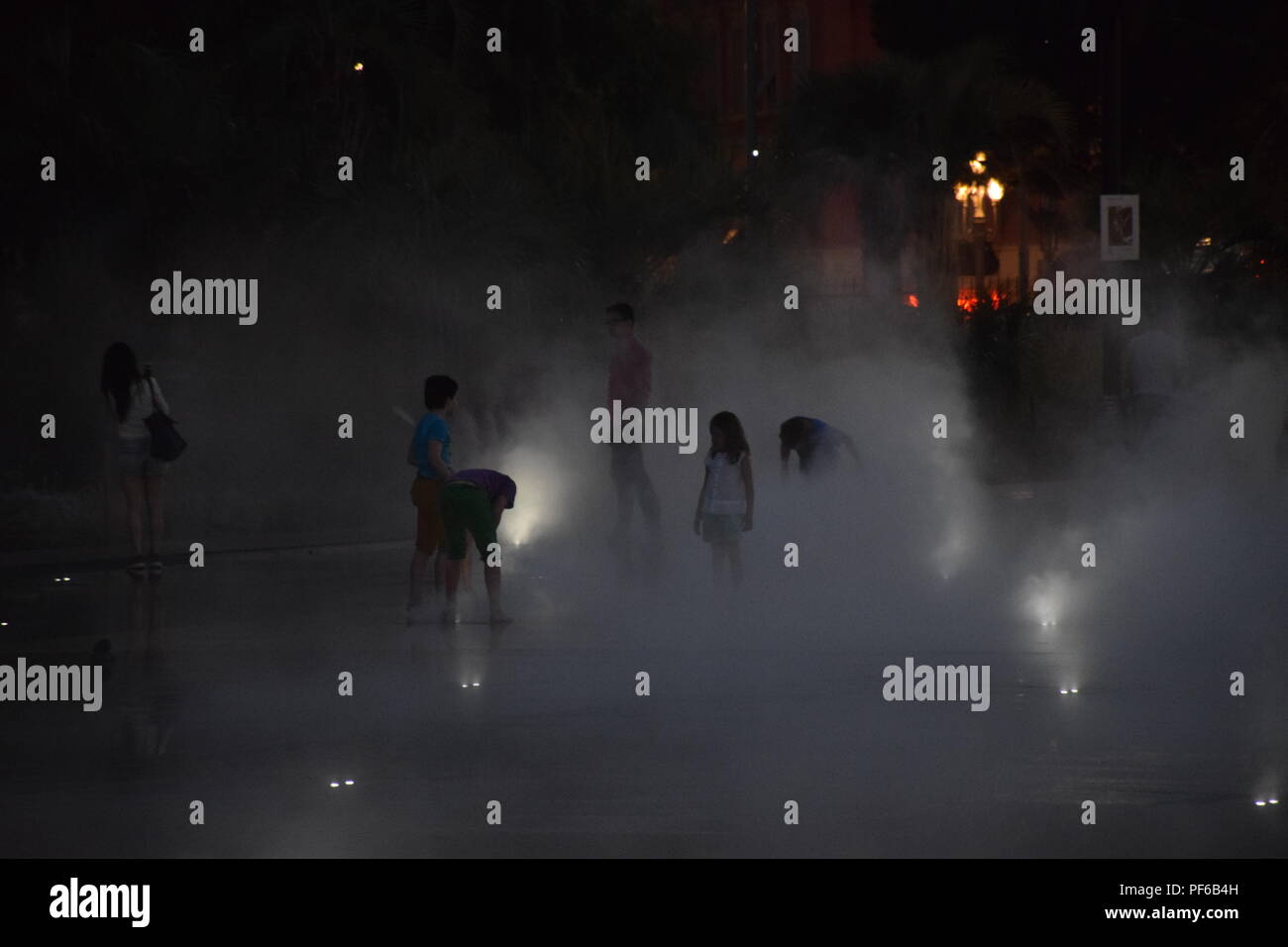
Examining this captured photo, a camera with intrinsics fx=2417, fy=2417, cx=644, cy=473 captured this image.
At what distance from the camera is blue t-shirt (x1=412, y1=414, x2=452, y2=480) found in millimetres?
13680

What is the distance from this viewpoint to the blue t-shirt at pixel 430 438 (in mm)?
13680

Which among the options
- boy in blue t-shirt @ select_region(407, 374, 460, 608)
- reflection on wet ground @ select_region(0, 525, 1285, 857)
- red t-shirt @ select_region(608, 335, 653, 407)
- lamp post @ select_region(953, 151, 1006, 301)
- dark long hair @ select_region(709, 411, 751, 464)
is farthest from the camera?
lamp post @ select_region(953, 151, 1006, 301)

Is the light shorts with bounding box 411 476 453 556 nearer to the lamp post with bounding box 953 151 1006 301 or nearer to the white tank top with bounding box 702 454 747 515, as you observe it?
the white tank top with bounding box 702 454 747 515

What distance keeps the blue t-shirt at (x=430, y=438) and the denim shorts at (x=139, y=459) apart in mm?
3519

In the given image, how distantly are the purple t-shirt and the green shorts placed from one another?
5 centimetres

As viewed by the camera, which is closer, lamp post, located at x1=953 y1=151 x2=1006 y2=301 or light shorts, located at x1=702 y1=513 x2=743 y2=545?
light shorts, located at x1=702 y1=513 x2=743 y2=545

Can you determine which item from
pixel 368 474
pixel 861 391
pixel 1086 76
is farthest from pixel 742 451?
pixel 1086 76

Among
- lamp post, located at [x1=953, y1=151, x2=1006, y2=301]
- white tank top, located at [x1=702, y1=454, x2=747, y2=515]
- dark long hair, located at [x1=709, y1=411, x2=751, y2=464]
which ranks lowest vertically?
white tank top, located at [x1=702, y1=454, x2=747, y2=515]

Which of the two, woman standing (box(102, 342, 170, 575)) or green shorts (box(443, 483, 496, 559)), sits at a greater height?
woman standing (box(102, 342, 170, 575))

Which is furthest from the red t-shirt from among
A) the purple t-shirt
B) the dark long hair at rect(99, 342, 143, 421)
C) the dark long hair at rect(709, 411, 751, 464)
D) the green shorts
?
the green shorts

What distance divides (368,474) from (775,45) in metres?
39.9

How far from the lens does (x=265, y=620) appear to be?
13.9m

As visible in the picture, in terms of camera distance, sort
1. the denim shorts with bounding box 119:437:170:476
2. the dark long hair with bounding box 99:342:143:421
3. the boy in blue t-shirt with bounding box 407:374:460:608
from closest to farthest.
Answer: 1. the boy in blue t-shirt with bounding box 407:374:460:608
2. the dark long hair with bounding box 99:342:143:421
3. the denim shorts with bounding box 119:437:170:476
